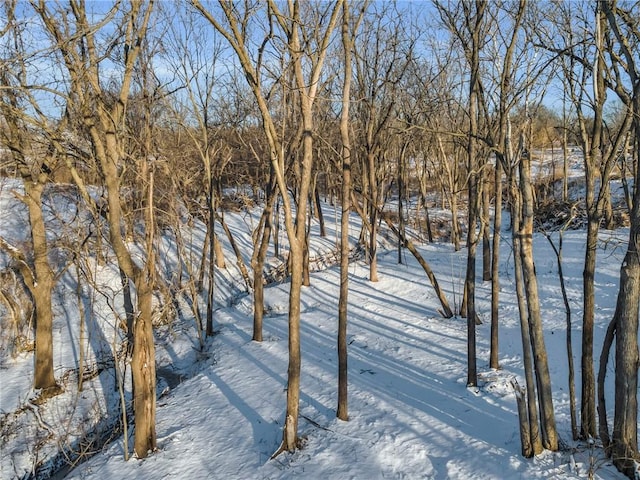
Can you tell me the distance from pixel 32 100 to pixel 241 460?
732 centimetres

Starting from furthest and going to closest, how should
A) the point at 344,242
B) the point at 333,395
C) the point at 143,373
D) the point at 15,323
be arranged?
the point at 15,323 → the point at 333,395 → the point at 143,373 → the point at 344,242

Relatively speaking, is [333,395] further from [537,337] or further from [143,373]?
[537,337]

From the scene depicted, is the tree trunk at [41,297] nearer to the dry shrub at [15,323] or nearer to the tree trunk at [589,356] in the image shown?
the dry shrub at [15,323]

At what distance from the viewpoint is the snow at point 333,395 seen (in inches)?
277

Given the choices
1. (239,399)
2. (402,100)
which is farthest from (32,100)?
(402,100)

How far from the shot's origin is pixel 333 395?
9.34 m

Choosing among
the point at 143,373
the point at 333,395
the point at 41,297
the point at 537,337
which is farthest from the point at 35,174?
the point at 537,337

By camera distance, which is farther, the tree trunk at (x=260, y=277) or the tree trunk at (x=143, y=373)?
the tree trunk at (x=260, y=277)

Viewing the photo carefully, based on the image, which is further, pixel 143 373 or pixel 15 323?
pixel 15 323

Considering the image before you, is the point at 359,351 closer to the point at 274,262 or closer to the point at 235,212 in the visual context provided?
the point at 274,262

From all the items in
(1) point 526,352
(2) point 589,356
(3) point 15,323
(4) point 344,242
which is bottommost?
(3) point 15,323

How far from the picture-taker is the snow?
7.04 meters

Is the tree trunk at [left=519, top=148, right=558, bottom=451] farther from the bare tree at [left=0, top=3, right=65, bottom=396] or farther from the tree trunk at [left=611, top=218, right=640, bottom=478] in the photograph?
the bare tree at [left=0, top=3, right=65, bottom=396]

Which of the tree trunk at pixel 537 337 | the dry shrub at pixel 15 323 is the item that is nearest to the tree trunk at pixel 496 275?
the tree trunk at pixel 537 337
